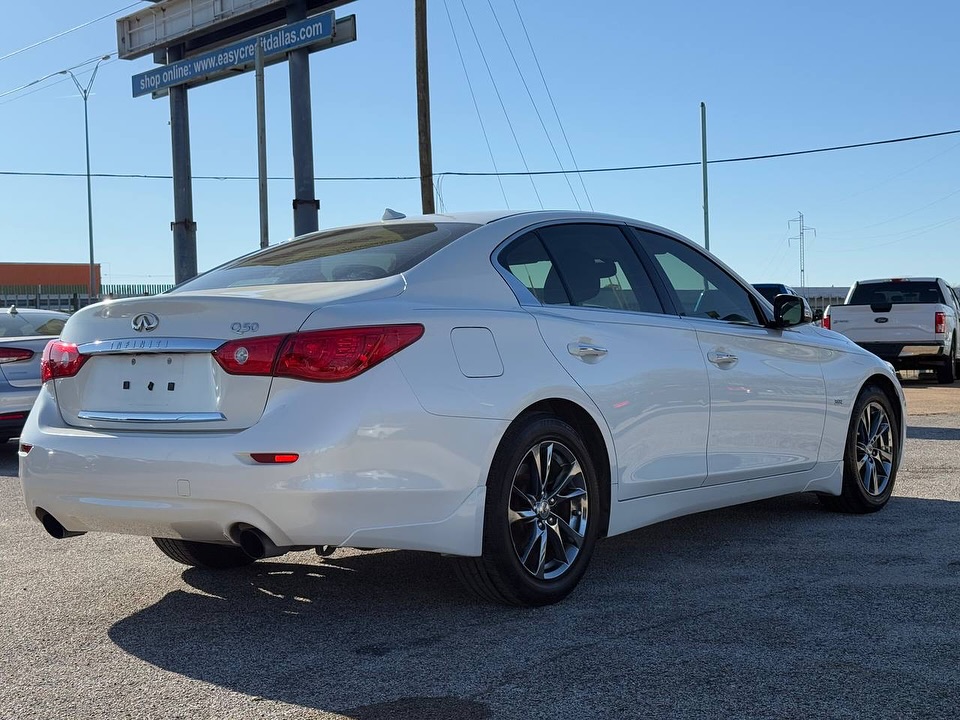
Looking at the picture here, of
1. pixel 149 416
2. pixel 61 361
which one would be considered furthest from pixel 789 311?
pixel 61 361

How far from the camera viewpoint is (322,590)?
16.4 feet

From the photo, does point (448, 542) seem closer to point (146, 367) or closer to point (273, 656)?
point (273, 656)

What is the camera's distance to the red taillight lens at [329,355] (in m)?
4.05

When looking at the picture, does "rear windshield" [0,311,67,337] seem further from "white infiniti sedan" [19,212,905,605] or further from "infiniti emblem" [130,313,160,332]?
"infiniti emblem" [130,313,160,332]

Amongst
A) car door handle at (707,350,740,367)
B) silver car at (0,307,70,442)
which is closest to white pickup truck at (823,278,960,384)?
silver car at (0,307,70,442)

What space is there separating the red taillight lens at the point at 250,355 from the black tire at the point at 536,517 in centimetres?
93

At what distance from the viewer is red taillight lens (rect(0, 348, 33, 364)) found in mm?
10275

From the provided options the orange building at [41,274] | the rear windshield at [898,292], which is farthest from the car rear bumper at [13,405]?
the orange building at [41,274]

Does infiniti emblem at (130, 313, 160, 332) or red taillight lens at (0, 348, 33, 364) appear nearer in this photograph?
infiniti emblem at (130, 313, 160, 332)

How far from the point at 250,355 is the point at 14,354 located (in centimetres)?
700

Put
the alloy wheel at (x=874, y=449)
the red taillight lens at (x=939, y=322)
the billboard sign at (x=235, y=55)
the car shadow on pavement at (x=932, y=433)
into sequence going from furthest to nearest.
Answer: the billboard sign at (x=235, y=55)
the red taillight lens at (x=939, y=322)
the car shadow on pavement at (x=932, y=433)
the alloy wheel at (x=874, y=449)

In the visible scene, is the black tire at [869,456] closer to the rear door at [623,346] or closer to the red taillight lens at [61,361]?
the rear door at [623,346]

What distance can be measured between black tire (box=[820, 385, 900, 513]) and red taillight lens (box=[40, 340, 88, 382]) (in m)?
4.17

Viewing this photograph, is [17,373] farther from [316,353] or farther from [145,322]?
[316,353]
